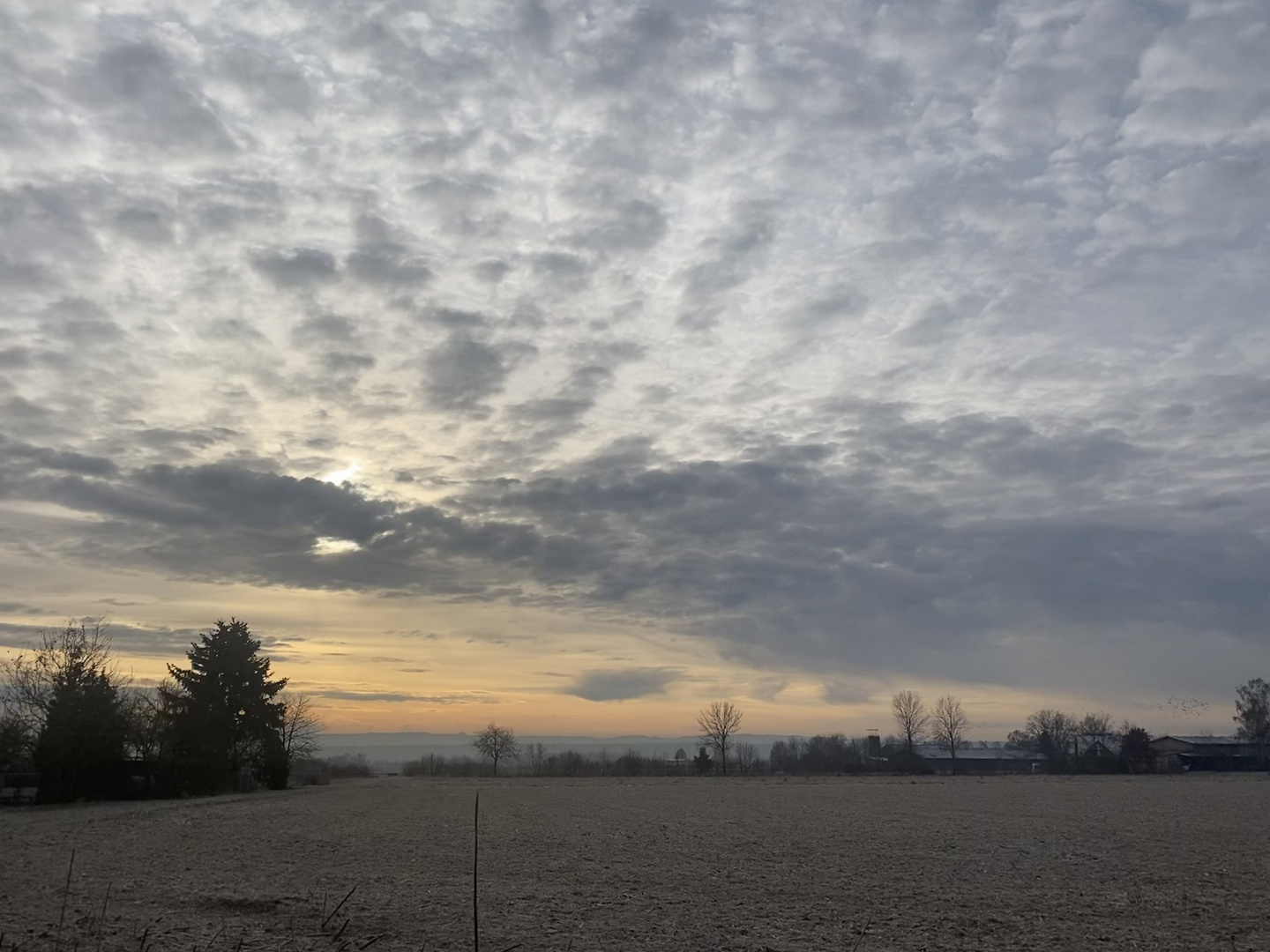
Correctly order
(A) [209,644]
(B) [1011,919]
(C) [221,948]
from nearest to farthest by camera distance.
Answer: (C) [221,948] < (B) [1011,919] < (A) [209,644]

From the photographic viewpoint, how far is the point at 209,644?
6738 cm

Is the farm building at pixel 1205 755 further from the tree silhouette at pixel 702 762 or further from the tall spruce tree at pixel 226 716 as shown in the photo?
the tall spruce tree at pixel 226 716

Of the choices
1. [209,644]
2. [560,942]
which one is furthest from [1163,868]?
[209,644]

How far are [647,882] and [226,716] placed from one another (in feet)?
178

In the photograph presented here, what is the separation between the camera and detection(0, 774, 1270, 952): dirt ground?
13.7 meters

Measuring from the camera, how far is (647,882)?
19469 mm

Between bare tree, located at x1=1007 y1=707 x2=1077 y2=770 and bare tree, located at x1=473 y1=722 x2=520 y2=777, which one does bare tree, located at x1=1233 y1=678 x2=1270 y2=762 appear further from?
bare tree, located at x1=473 y1=722 x2=520 y2=777

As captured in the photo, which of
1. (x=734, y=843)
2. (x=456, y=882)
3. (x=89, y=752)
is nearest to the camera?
(x=456, y=882)

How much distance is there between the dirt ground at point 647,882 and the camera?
1373 cm

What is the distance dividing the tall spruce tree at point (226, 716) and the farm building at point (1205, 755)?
354 feet

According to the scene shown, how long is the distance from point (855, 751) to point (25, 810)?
138713 mm

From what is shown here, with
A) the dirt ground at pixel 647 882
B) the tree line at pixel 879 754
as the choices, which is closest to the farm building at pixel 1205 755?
the tree line at pixel 879 754

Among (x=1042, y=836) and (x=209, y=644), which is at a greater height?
(x=209, y=644)

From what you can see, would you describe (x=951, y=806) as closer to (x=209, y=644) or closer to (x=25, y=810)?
(x=25, y=810)
